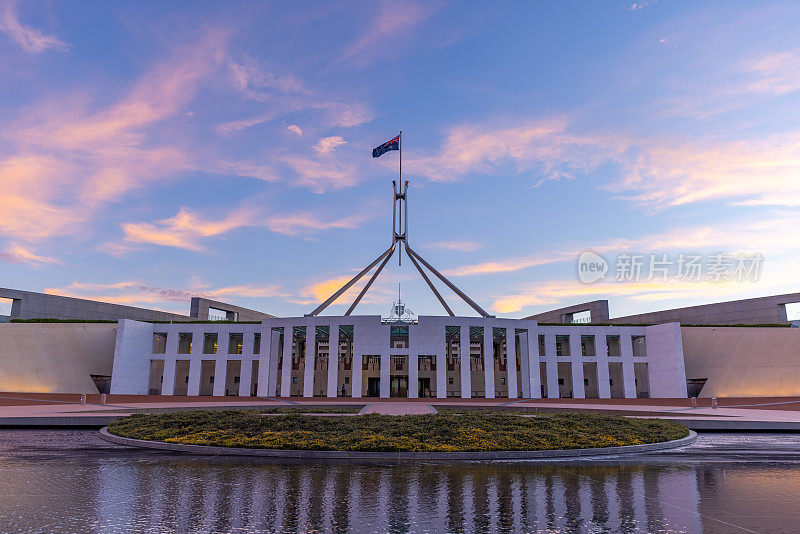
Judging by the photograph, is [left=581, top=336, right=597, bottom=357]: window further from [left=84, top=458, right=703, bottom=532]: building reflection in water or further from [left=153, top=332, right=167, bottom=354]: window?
[left=84, top=458, right=703, bottom=532]: building reflection in water

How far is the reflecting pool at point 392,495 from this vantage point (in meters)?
7.76

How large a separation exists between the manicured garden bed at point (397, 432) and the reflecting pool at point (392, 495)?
58.4 inches

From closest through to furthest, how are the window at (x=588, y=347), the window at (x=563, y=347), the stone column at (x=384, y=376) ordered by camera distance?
the stone column at (x=384, y=376) → the window at (x=563, y=347) → the window at (x=588, y=347)

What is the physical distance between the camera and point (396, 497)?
9.51 m

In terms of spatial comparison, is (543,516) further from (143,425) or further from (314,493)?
(143,425)

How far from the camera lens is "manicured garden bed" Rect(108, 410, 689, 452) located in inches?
598

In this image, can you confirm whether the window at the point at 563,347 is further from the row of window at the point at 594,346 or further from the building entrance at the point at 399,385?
the building entrance at the point at 399,385

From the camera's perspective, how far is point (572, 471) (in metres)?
12.5

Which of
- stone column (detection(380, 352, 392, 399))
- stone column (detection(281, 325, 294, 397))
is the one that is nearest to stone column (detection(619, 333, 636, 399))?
stone column (detection(380, 352, 392, 399))

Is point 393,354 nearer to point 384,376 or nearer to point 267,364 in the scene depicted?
point 384,376

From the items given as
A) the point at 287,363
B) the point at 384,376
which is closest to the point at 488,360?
the point at 384,376

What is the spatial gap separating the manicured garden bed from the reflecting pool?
4.86ft

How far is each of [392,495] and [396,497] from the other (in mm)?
199

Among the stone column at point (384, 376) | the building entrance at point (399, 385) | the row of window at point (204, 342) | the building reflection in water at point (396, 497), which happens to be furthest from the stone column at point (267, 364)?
the building reflection in water at point (396, 497)
